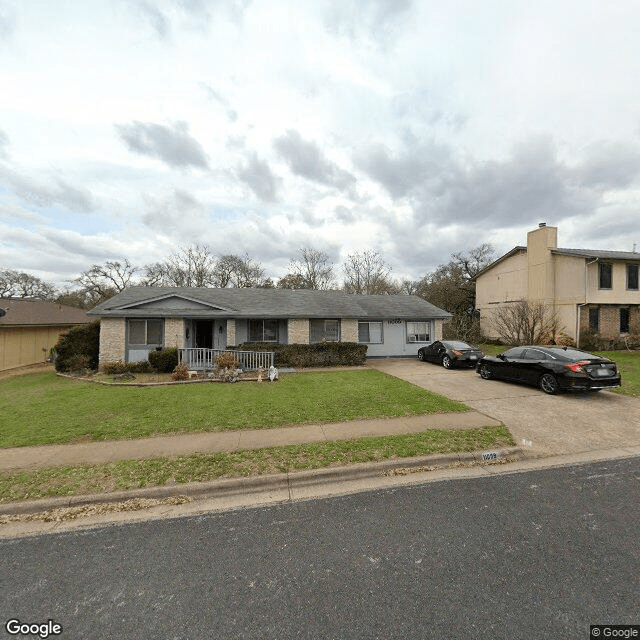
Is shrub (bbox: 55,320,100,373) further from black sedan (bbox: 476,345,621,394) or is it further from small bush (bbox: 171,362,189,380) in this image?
black sedan (bbox: 476,345,621,394)

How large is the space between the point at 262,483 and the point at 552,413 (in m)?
7.37

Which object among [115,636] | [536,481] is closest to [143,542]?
[115,636]

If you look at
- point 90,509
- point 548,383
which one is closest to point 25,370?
point 90,509

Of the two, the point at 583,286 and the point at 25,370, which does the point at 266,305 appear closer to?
the point at 25,370

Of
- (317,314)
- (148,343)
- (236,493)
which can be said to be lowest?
(236,493)

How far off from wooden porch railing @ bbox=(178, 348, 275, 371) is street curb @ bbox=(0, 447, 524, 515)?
31.1ft

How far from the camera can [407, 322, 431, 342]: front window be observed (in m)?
19.6

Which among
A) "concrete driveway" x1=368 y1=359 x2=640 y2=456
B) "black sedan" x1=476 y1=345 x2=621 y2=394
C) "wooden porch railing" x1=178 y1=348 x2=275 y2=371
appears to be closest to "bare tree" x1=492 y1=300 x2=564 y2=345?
"black sedan" x1=476 y1=345 x2=621 y2=394

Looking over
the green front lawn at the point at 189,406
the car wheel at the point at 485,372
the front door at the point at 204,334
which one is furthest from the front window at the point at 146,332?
the car wheel at the point at 485,372

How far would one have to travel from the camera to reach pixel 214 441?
20.0 feet

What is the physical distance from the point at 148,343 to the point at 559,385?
16859 millimetres

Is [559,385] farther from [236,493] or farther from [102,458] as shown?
[102,458]

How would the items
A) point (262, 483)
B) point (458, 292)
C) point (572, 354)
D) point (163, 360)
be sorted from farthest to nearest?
point (458, 292) → point (163, 360) → point (572, 354) → point (262, 483)

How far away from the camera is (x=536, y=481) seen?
459 centimetres
